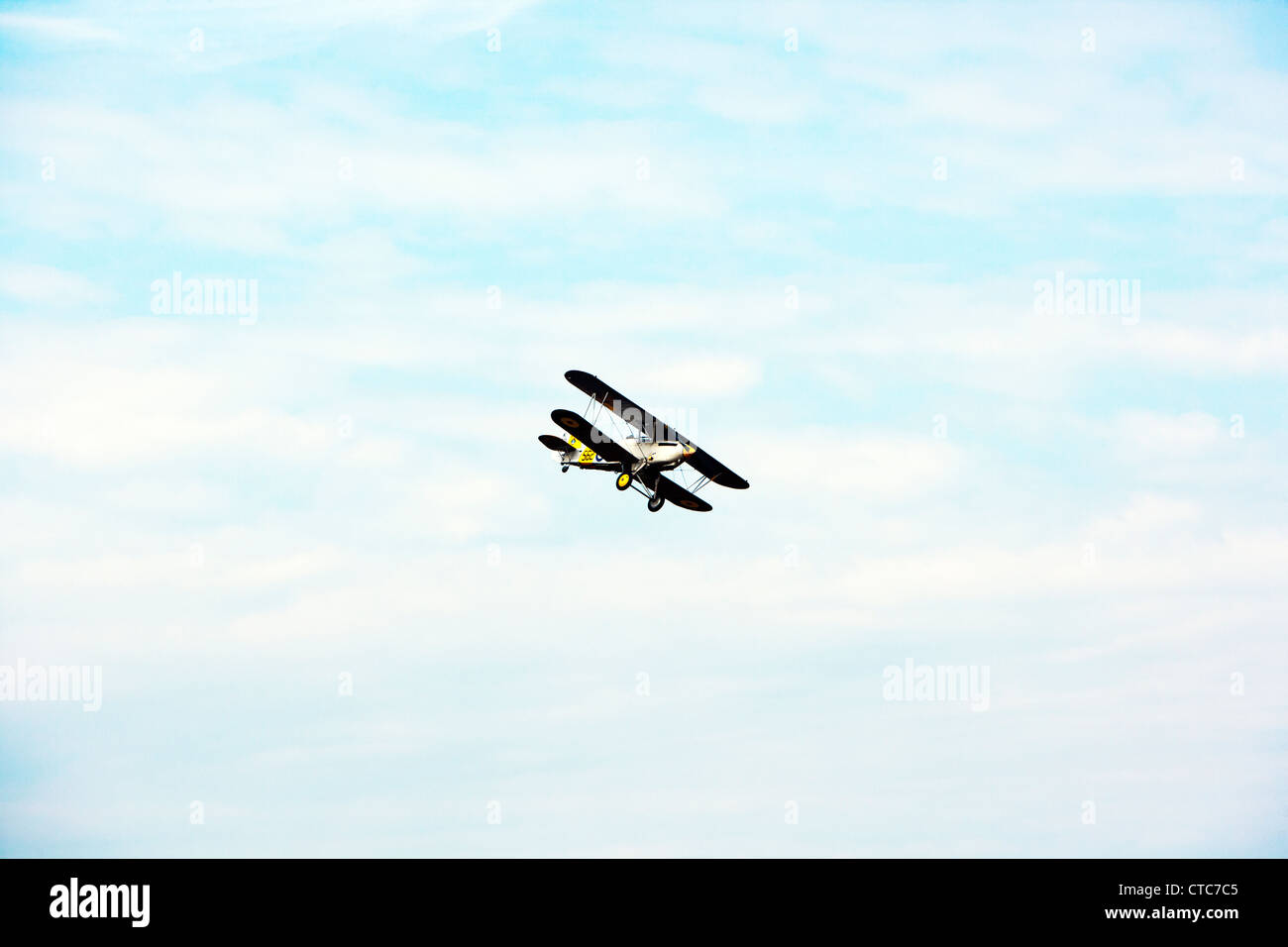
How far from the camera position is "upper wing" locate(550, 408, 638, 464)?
9288cm

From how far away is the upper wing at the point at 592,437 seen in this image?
92.9 m

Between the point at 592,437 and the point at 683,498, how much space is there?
883 centimetres

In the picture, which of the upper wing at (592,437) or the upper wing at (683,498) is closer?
the upper wing at (592,437)

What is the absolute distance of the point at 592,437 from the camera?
94.1 metres

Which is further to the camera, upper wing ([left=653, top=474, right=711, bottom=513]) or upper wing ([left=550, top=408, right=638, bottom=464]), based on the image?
upper wing ([left=653, top=474, right=711, bottom=513])

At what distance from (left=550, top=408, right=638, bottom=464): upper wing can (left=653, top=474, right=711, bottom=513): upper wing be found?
4959 millimetres

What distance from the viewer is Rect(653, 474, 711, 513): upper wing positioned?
100438 mm

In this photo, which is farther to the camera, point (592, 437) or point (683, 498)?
point (683, 498)

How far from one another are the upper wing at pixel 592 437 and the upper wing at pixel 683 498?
4.96m
